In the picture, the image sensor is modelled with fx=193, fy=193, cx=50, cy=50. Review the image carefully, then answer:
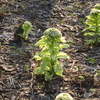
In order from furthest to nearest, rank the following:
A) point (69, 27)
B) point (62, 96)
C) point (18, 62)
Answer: point (69, 27) → point (18, 62) → point (62, 96)

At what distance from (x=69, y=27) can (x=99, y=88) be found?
120 inches

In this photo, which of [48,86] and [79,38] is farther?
[79,38]

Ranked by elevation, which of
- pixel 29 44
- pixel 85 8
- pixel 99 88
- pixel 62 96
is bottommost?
pixel 99 88

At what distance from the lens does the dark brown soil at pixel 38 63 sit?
3322mm

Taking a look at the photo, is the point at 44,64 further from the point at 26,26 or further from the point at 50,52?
the point at 26,26

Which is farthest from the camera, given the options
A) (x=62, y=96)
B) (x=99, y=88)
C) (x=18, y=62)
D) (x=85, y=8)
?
(x=85, y=8)

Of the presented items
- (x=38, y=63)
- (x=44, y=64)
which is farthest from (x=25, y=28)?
(x=44, y=64)

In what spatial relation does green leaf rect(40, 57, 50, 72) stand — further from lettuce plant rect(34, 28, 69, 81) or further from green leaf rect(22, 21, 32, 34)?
green leaf rect(22, 21, 32, 34)

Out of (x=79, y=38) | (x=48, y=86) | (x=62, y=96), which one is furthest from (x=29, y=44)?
(x=62, y=96)

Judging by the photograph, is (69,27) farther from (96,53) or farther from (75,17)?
(96,53)

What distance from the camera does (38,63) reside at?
4.09 metres

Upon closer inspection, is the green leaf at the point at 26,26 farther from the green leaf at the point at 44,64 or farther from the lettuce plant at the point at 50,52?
the green leaf at the point at 44,64

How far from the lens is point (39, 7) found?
25.5 feet

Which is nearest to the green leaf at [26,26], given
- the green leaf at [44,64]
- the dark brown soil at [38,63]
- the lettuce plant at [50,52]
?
the dark brown soil at [38,63]
